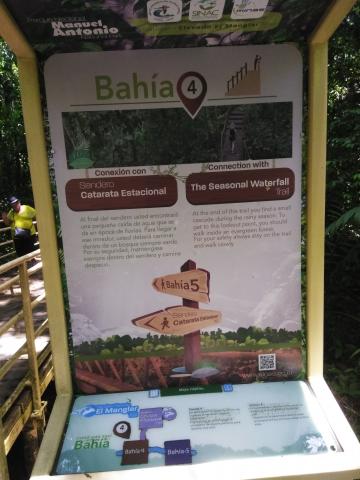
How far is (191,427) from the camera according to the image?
1655 millimetres

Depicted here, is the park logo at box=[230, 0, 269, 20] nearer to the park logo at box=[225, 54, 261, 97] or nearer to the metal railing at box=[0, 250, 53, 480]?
the park logo at box=[225, 54, 261, 97]

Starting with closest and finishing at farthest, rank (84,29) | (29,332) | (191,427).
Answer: (84,29) → (191,427) → (29,332)

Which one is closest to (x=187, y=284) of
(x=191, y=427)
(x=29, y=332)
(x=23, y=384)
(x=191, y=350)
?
(x=191, y=350)

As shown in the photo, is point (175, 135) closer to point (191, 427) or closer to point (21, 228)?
point (191, 427)

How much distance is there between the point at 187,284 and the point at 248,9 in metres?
1.14

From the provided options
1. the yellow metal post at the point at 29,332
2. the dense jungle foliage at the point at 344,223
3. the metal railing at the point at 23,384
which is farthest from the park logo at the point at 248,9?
the dense jungle foliage at the point at 344,223

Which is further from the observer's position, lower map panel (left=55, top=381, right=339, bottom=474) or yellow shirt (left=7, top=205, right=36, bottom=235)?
yellow shirt (left=7, top=205, right=36, bottom=235)

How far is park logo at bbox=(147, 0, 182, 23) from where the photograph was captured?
1.38m

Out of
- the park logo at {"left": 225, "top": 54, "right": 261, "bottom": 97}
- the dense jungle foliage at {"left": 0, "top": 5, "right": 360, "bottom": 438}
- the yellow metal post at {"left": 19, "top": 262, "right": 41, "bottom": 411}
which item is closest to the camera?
the park logo at {"left": 225, "top": 54, "right": 261, "bottom": 97}

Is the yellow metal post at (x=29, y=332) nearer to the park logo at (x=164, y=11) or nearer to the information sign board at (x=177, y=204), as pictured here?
the information sign board at (x=177, y=204)

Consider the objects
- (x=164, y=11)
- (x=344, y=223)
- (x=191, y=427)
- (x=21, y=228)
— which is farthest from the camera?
(x=21, y=228)

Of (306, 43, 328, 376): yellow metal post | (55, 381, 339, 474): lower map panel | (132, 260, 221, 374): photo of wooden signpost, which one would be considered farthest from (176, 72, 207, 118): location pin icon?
Answer: (55, 381, 339, 474): lower map panel

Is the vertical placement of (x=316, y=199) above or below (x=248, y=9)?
below

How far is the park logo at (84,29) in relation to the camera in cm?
149
